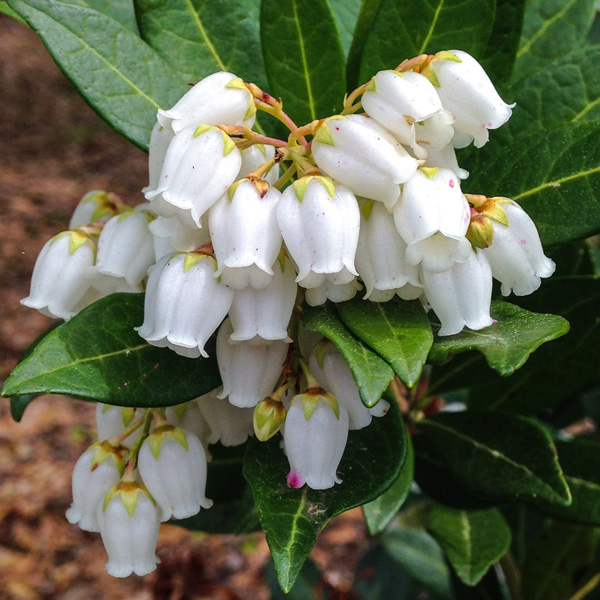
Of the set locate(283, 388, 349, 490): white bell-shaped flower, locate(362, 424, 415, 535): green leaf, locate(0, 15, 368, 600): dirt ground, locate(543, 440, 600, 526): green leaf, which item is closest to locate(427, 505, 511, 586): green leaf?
locate(543, 440, 600, 526): green leaf

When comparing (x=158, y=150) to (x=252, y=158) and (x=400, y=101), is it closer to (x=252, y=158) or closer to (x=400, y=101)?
(x=252, y=158)

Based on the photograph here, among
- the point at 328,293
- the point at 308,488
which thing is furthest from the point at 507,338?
the point at 308,488

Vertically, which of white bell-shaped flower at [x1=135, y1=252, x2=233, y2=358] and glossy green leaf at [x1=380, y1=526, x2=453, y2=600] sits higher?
white bell-shaped flower at [x1=135, y1=252, x2=233, y2=358]

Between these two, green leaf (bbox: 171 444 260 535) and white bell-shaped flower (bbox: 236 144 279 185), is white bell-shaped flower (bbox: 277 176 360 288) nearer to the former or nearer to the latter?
white bell-shaped flower (bbox: 236 144 279 185)

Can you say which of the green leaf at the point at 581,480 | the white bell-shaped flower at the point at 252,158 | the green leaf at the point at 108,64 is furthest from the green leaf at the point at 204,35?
the green leaf at the point at 581,480

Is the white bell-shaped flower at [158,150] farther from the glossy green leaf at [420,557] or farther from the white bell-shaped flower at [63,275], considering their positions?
the glossy green leaf at [420,557]

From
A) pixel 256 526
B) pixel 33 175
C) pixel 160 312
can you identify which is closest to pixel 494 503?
pixel 256 526
